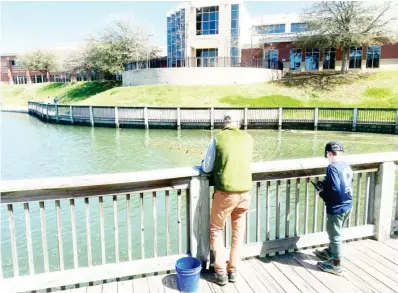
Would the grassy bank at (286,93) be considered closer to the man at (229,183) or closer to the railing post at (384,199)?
the railing post at (384,199)

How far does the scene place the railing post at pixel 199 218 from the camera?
3686 millimetres

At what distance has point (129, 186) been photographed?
11.5ft

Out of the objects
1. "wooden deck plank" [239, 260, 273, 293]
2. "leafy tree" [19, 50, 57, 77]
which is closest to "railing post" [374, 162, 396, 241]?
"wooden deck plank" [239, 260, 273, 293]

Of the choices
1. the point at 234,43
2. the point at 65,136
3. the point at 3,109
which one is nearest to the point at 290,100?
the point at 234,43

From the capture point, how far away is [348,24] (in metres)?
35.5

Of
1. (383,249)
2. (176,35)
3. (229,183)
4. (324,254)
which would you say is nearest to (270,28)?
(176,35)

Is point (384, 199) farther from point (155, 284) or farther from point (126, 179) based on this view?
point (126, 179)

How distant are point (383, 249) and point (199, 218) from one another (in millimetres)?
2475

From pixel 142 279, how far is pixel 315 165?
7.83ft

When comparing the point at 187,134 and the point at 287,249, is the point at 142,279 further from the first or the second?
the point at 187,134

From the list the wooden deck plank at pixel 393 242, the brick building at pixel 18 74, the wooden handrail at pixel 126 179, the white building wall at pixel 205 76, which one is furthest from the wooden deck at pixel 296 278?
the brick building at pixel 18 74

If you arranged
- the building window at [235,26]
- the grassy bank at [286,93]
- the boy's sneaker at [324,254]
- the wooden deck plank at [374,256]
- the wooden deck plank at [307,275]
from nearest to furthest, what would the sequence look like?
1. the wooden deck plank at [307,275]
2. the wooden deck plank at [374,256]
3. the boy's sneaker at [324,254]
4. the grassy bank at [286,93]
5. the building window at [235,26]

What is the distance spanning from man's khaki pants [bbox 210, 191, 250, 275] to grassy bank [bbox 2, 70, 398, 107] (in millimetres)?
26844

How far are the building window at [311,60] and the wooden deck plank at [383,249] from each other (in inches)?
1659
